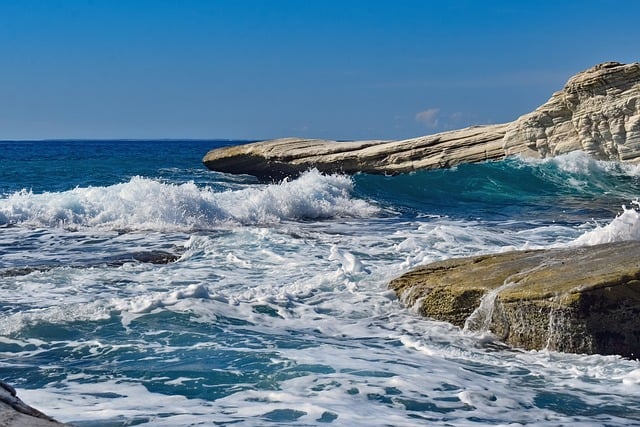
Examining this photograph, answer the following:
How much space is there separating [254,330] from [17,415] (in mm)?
4340

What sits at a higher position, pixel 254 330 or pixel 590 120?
pixel 590 120

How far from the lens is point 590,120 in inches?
934

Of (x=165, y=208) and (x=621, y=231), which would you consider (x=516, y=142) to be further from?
(x=621, y=231)

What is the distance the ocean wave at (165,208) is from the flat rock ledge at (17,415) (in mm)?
11498

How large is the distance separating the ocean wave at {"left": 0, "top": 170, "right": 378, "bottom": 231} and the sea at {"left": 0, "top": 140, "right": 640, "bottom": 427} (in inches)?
2.5

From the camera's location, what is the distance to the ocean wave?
50.4 feet

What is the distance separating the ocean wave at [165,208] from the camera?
15352 millimetres

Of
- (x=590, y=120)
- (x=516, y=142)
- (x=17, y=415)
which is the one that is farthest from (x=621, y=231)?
(x=516, y=142)

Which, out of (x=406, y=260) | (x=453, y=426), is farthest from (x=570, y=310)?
(x=406, y=260)

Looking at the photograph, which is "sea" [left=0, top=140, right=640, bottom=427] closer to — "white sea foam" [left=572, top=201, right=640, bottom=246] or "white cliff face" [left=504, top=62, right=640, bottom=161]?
"white sea foam" [left=572, top=201, right=640, bottom=246]

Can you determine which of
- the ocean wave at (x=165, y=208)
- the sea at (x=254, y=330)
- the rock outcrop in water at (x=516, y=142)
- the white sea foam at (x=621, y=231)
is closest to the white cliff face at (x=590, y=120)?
the rock outcrop in water at (x=516, y=142)

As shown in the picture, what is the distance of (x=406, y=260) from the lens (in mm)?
10617

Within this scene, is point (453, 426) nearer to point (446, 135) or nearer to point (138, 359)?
point (138, 359)

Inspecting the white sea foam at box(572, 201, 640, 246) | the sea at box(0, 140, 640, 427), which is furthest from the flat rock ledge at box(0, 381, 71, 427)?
the white sea foam at box(572, 201, 640, 246)
